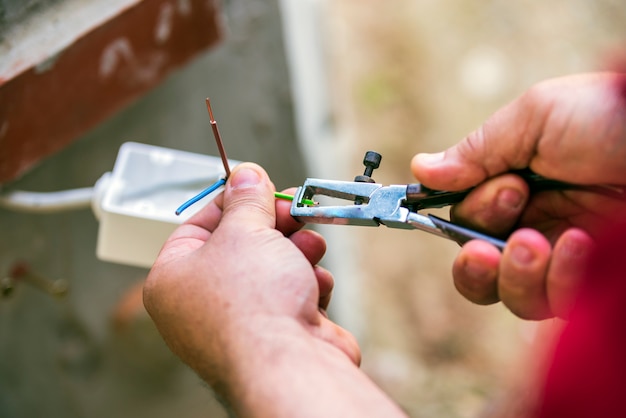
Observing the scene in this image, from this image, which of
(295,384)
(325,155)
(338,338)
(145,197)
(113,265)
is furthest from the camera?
(325,155)

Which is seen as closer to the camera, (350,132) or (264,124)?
(264,124)

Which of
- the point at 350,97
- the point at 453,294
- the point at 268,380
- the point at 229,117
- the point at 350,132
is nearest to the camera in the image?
the point at 268,380

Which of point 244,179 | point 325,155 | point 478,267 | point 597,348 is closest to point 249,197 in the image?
point 244,179

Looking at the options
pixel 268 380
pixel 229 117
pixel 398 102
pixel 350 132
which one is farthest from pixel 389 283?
pixel 268 380

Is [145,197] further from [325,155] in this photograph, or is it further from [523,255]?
[325,155]

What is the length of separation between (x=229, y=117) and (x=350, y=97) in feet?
2.91

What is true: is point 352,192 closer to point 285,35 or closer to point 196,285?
point 196,285

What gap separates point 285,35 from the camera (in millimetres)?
1272

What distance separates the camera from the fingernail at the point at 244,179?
2.21ft

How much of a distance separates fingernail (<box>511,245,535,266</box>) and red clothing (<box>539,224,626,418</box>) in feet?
0.18

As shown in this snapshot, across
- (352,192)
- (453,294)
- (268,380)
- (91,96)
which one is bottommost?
(453,294)

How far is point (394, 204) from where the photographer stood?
64cm

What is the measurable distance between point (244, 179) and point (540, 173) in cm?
33

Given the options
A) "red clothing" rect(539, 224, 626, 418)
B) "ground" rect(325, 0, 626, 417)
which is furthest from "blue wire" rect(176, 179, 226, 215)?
"ground" rect(325, 0, 626, 417)
